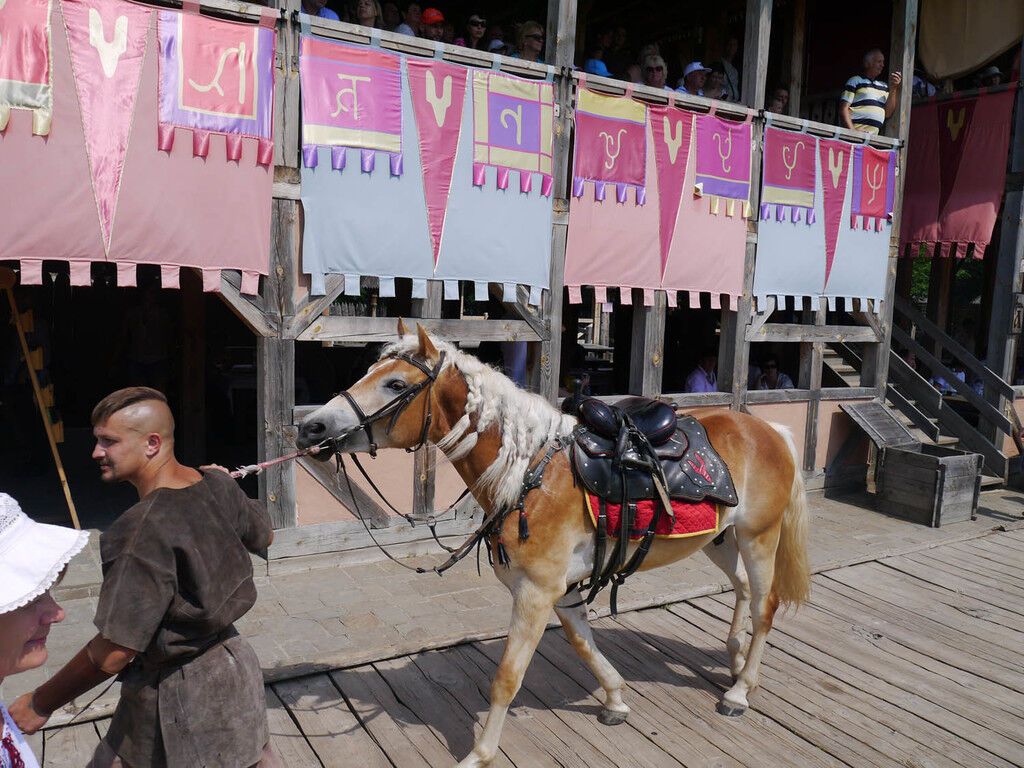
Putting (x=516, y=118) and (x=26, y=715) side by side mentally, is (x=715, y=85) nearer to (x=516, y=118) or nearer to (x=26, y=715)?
(x=516, y=118)

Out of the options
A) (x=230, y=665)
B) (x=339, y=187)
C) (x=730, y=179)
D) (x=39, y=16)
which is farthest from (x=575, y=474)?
(x=730, y=179)

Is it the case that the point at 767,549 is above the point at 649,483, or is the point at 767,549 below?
below

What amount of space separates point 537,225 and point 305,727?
4.24 m

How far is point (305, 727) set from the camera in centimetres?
357

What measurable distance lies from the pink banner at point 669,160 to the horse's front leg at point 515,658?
4582 millimetres

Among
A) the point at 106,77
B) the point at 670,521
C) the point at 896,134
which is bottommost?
the point at 670,521

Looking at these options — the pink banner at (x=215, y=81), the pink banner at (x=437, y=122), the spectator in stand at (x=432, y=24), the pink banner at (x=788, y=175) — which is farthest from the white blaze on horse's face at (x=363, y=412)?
the pink banner at (x=788, y=175)

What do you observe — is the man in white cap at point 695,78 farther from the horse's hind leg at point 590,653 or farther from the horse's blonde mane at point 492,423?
the horse's hind leg at point 590,653

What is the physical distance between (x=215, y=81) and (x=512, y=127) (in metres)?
2.29

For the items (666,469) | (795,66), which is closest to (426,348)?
(666,469)

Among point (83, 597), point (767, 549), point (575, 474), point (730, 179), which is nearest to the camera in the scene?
point (575, 474)

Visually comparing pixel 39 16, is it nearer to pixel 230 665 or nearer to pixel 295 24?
pixel 295 24

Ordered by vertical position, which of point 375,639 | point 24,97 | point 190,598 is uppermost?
point 24,97

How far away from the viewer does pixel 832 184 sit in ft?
26.9
